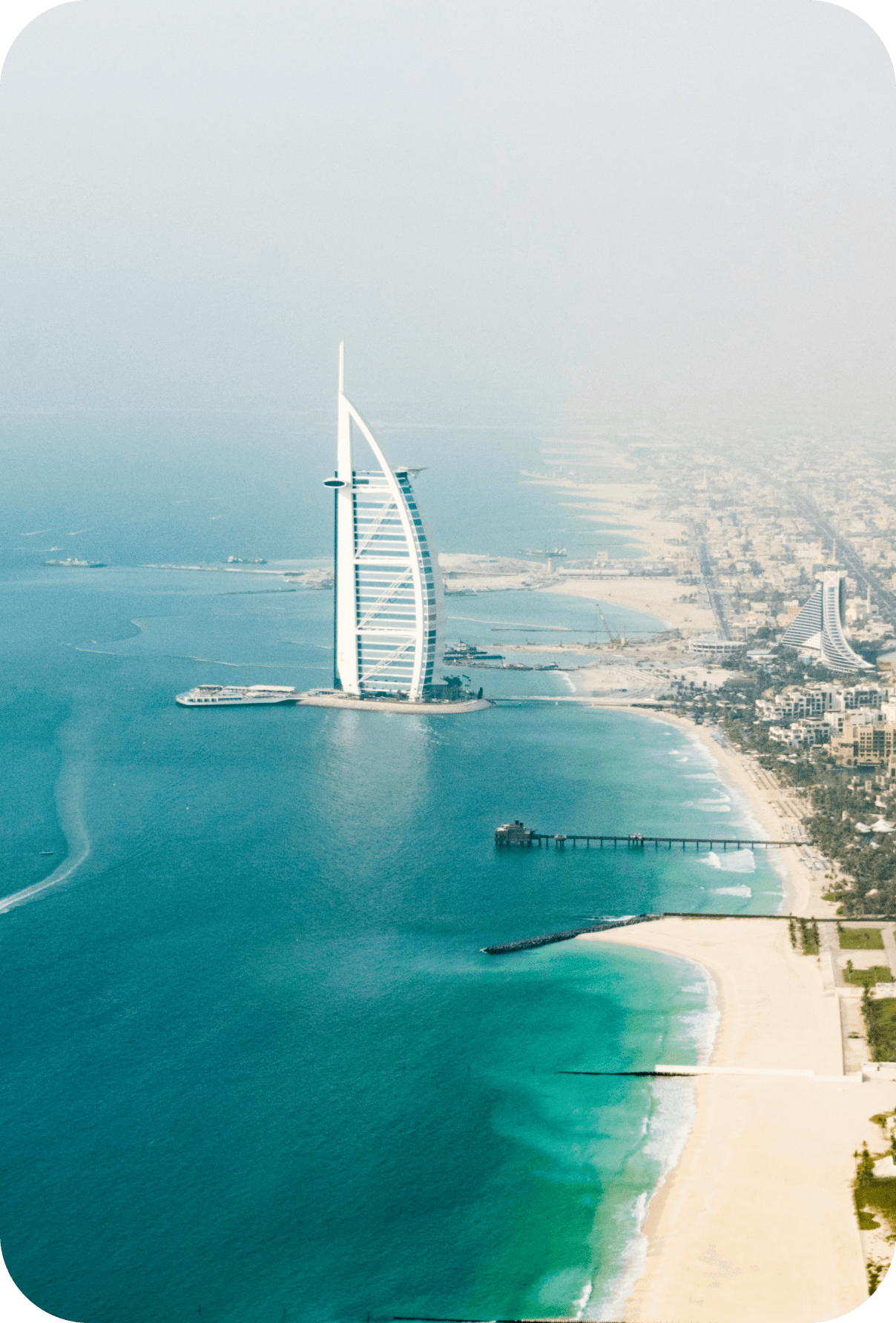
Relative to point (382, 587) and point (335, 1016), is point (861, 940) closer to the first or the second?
point (335, 1016)

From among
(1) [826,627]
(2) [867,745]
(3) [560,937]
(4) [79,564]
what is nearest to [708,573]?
(1) [826,627]

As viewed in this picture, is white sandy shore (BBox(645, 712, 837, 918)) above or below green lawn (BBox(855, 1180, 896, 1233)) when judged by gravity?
above

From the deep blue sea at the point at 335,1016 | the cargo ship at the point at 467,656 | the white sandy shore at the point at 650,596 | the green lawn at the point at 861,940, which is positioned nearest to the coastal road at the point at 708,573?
the white sandy shore at the point at 650,596

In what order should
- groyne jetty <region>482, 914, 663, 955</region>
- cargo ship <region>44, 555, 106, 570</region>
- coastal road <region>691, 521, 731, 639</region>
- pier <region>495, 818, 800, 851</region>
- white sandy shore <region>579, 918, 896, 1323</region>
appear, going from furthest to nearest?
cargo ship <region>44, 555, 106, 570</region> → coastal road <region>691, 521, 731, 639</region> → pier <region>495, 818, 800, 851</region> → groyne jetty <region>482, 914, 663, 955</region> → white sandy shore <region>579, 918, 896, 1323</region>

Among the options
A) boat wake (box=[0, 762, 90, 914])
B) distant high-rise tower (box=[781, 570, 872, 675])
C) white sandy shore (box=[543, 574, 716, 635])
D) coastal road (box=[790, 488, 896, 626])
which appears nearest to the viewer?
boat wake (box=[0, 762, 90, 914])

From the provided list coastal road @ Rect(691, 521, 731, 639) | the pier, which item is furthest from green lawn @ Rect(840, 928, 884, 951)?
coastal road @ Rect(691, 521, 731, 639)

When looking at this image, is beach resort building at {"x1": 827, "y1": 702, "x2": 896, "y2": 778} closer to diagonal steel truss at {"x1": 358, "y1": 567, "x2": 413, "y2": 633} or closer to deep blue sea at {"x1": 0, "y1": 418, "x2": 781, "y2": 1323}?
deep blue sea at {"x1": 0, "y1": 418, "x2": 781, "y2": 1323}
